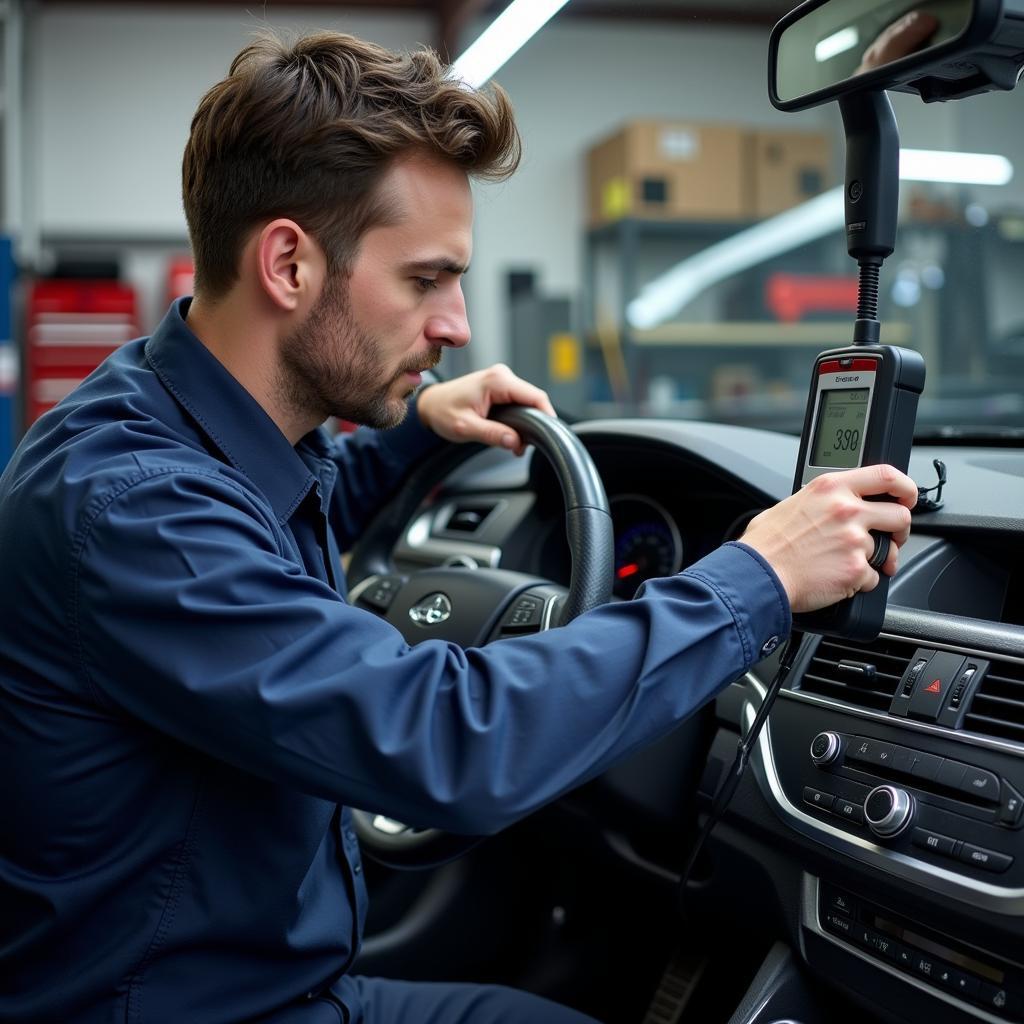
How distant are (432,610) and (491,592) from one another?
0.09 m

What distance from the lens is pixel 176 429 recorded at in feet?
2.86

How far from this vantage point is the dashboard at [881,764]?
0.87m

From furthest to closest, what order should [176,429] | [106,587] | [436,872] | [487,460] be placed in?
[487,460] < [436,872] < [176,429] < [106,587]

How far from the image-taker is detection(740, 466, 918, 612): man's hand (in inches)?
31.8

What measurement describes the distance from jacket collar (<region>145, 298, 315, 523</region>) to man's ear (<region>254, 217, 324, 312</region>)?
72 millimetres

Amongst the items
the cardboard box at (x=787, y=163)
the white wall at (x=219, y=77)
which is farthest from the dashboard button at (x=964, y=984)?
the cardboard box at (x=787, y=163)

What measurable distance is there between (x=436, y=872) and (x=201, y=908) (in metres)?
0.71

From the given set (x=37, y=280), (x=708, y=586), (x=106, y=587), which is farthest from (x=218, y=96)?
(x=37, y=280)

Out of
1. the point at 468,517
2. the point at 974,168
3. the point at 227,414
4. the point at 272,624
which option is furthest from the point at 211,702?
the point at 974,168

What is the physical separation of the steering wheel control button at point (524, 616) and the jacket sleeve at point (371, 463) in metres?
0.32

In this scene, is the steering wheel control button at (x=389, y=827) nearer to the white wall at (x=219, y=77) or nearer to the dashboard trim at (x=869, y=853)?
the dashboard trim at (x=869, y=853)

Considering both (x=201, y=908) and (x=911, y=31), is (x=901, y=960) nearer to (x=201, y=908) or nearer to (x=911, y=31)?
(x=201, y=908)

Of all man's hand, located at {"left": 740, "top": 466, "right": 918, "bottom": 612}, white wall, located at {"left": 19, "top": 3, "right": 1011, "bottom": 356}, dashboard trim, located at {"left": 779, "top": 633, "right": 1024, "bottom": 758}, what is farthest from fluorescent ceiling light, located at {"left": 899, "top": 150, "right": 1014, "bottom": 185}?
white wall, located at {"left": 19, "top": 3, "right": 1011, "bottom": 356}

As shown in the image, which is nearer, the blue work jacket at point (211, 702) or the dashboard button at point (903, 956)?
the blue work jacket at point (211, 702)
